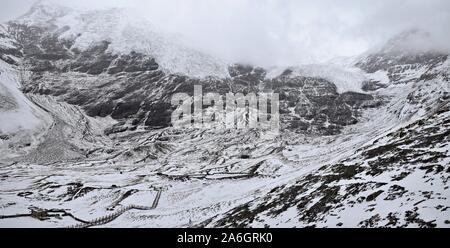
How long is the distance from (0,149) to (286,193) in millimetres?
189223

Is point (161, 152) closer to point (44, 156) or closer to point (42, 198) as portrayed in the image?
point (44, 156)

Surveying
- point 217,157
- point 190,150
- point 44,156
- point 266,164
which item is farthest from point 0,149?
point 266,164

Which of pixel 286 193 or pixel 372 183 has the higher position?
pixel 372 183

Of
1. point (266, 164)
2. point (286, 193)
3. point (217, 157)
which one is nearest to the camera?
point (286, 193)

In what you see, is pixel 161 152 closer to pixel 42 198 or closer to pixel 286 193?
pixel 42 198

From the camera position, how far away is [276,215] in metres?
34.2

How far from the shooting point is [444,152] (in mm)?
28953

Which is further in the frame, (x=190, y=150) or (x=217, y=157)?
(x=190, y=150)

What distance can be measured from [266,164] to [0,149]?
134585 millimetres
